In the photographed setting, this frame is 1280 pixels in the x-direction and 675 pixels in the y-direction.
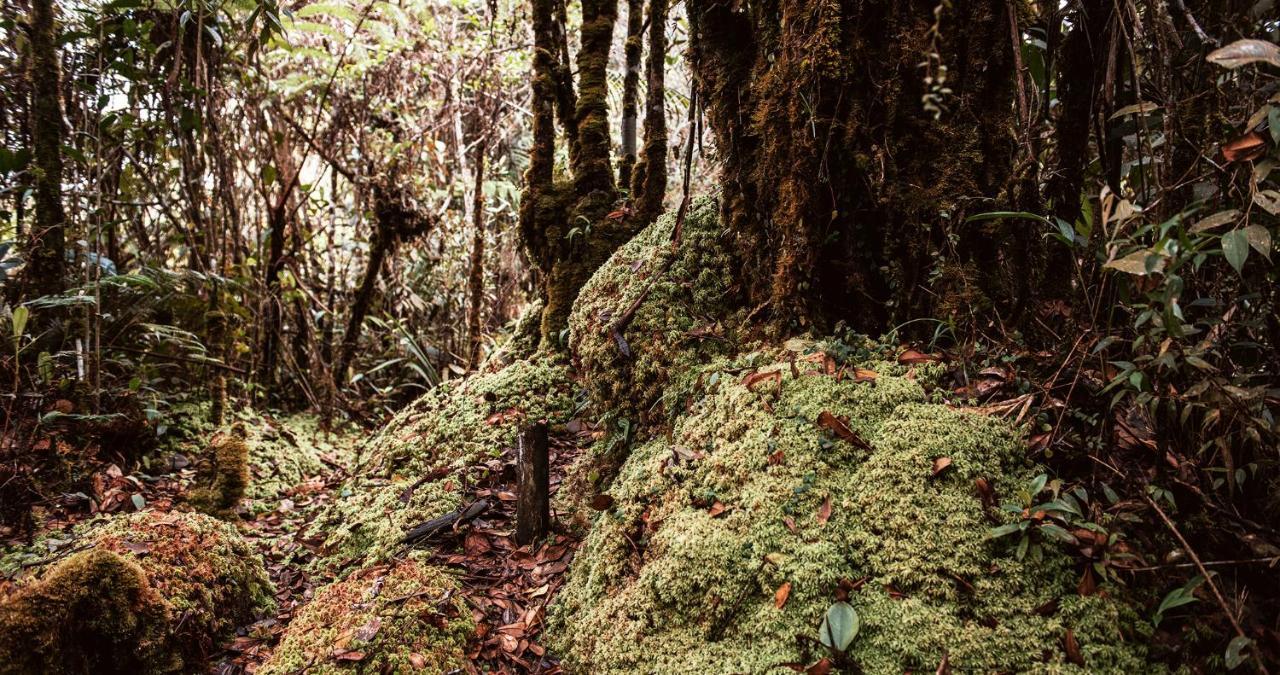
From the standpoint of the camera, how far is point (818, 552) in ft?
7.10

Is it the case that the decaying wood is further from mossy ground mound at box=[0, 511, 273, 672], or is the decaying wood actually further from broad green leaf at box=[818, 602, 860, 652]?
broad green leaf at box=[818, 602, 860, 652]

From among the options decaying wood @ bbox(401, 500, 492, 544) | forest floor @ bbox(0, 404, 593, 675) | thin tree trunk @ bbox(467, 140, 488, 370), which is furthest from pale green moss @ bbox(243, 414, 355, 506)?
decaying wood @ bbox(401, 500, 492, 544)

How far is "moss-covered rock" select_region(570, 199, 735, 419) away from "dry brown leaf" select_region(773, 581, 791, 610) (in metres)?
1.18

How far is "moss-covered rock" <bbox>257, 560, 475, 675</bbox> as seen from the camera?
246cm

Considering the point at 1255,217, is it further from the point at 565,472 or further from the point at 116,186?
the point at 116,186

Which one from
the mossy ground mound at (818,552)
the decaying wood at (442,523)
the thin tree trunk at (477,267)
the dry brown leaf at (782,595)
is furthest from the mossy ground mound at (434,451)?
the dry brown leaf at (782,595)

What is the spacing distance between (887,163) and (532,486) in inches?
90.7

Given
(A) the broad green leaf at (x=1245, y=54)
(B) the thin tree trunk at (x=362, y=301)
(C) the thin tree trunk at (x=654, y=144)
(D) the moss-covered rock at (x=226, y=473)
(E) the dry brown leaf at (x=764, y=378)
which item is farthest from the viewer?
(B) the thin tree trunk at (x=362, y=301)

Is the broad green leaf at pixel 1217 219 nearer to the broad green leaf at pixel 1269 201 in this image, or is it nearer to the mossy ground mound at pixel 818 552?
the broad green leaf at pixel 1269 201

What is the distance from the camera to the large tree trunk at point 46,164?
167 inches

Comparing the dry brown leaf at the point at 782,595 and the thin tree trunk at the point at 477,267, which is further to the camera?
the thin tree trunk at the point at 477,267

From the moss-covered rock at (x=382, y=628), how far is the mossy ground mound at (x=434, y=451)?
2.12 feet

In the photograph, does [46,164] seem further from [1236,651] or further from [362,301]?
[1236,651]

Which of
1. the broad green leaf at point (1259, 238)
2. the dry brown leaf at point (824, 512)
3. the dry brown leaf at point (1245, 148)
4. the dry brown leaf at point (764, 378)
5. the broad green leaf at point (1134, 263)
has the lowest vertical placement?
the dry brown leaf at point (824, 512)
